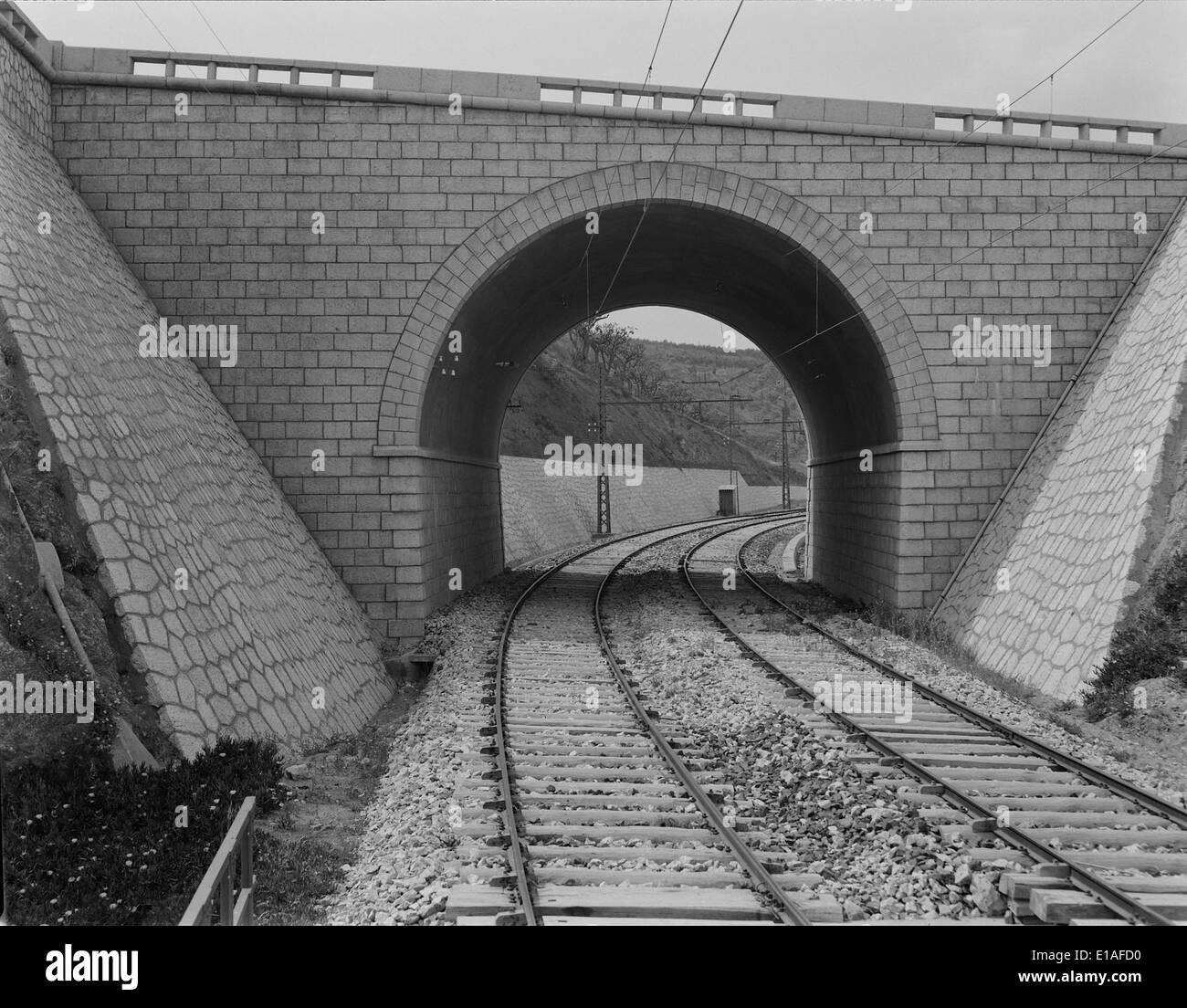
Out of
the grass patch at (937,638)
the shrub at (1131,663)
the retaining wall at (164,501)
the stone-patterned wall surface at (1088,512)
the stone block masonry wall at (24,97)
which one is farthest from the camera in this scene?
the stone block masonry wall at (24,97)

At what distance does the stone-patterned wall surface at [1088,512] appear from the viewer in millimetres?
10344

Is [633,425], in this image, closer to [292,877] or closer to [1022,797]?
[1022,797]

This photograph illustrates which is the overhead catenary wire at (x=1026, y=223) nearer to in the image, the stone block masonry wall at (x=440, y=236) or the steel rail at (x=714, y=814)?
the stone block masonry wall at (x=440, y=236)

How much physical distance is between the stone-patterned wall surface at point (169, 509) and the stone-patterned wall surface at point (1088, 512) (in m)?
8.43

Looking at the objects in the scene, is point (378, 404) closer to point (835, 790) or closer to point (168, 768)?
point (168, 768)

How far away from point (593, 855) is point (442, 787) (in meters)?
1.85

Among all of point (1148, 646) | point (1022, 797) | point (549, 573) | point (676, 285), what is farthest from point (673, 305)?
point (1022, 797)

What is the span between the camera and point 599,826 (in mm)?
6277

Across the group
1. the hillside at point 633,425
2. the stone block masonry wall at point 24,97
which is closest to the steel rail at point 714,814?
the stone block masonry wall at point 24,97

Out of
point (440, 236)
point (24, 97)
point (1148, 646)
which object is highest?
point (24, 97)

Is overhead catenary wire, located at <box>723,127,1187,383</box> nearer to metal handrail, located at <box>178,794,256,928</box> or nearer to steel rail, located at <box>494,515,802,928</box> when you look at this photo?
steel rail, located at <box>494,515,802,928</box>

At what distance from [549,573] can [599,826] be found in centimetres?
1610

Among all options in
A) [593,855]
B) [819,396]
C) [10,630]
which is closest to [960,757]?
[593,855]
